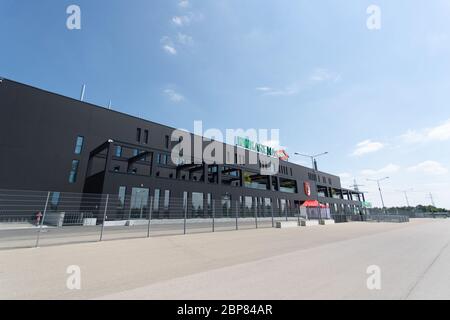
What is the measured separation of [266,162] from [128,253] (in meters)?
38.0

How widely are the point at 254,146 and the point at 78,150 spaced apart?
28.8 m

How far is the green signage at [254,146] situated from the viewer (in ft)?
127

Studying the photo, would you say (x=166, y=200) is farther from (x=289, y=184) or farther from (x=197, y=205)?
(x=289, y=184)

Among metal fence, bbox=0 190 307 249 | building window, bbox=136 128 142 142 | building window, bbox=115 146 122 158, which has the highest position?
building window, bbox=136 128 142 142

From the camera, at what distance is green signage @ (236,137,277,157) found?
38656mm

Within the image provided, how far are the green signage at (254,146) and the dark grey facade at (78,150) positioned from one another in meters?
10.1

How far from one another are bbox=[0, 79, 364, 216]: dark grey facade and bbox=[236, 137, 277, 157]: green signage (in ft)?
33.2

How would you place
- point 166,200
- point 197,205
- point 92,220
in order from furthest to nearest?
point 197,205 → point 166,200 → point 92,220

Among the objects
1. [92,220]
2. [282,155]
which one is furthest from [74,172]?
[282,155]

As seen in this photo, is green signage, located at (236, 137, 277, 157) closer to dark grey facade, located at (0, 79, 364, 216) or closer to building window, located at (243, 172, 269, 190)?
building window, located at (243, 172, 269, 190)

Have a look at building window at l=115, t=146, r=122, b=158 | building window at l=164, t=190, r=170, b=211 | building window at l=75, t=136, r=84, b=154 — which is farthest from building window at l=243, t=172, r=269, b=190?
building window at l=75, t=136, r=84, b=154

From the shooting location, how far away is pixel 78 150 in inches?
940

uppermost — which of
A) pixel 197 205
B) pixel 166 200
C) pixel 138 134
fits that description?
pixel 138 134

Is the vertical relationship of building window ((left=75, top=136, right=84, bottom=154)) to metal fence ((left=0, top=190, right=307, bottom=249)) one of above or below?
above
